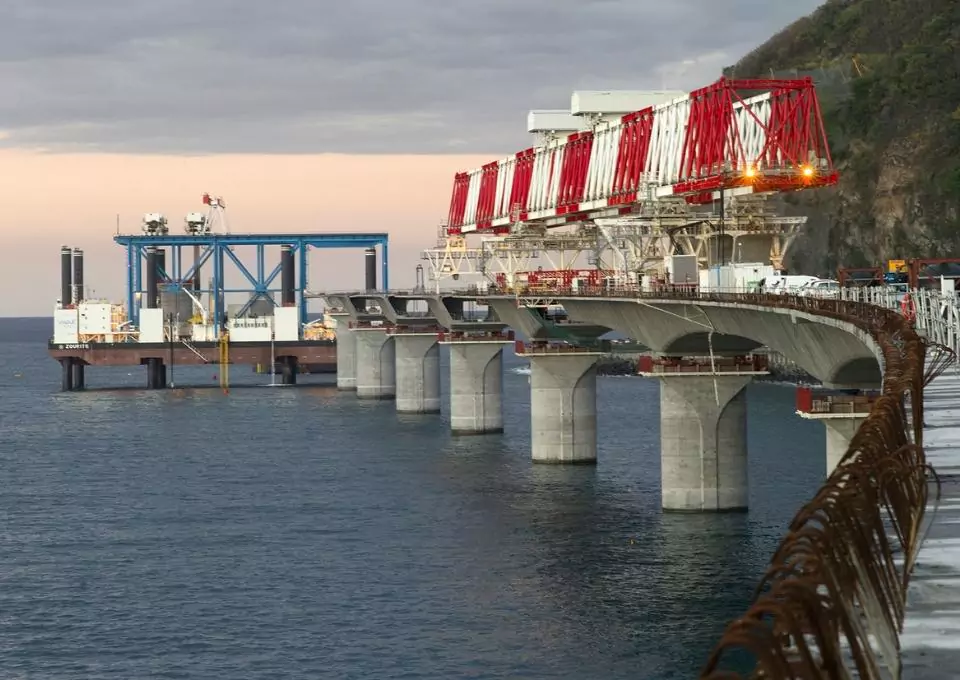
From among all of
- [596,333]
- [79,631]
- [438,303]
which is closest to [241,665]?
[79,631]

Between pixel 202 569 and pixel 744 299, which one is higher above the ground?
pixel 744 299

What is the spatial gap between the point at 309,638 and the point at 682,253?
52352 millimetres

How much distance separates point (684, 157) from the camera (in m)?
94.2

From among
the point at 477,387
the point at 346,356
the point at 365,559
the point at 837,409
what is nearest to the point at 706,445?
the point at 837,409

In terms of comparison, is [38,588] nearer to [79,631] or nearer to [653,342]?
[79,631]

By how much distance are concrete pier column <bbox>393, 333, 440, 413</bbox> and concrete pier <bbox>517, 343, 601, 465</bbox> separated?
5220 cm

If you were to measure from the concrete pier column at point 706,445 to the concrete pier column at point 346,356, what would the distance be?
381 feet

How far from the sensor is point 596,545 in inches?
2766

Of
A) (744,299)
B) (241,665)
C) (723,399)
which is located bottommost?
(241,665)

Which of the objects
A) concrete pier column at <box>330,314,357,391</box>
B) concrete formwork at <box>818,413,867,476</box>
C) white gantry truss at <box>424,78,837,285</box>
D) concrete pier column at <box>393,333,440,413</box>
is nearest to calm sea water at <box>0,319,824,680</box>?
concrete formwork at <box>818,413,867,476</box>

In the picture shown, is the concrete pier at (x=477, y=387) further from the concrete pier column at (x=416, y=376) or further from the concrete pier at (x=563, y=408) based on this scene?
the concrete pier column at (x=416, y=376)

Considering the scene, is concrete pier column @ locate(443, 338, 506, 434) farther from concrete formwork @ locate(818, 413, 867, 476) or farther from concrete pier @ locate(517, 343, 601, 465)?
concrete formwork @ locate(818, 413, 867, 476)

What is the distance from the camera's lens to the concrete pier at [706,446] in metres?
80.2

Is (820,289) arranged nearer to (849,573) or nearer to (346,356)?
(849,573)
